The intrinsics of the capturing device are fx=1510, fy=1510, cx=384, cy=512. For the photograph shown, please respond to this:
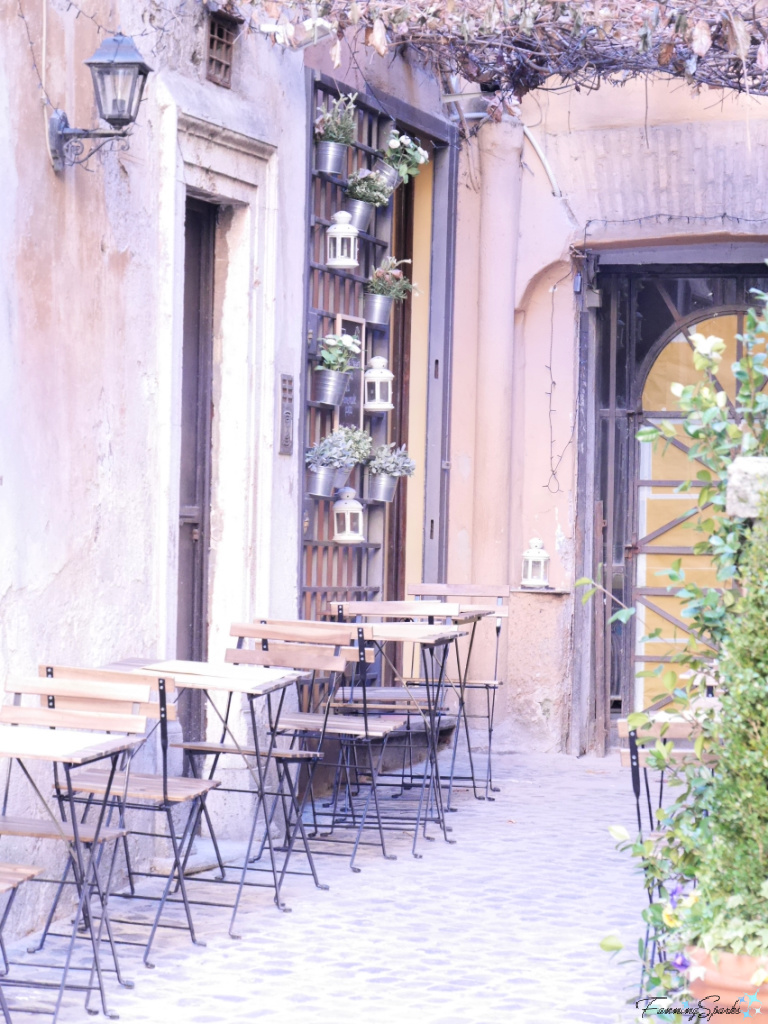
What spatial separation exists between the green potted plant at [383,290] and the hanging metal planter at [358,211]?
287mm

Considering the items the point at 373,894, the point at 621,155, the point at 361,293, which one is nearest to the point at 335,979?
the point at 373,894

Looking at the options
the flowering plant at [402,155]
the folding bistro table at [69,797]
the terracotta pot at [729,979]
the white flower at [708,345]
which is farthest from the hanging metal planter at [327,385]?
the terracotta pot at [729,979]

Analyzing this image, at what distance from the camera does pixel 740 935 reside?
3.38 meters

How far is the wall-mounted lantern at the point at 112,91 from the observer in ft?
18.3

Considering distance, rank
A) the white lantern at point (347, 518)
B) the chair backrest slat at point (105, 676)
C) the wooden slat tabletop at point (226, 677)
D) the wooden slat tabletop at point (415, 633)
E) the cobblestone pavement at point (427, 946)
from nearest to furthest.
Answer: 1. the cobblestone pavement at point (427, 946)
2. the chair backrest slat at point (105, 676)
3. the wooden slat tabletop at point (226, 677)
4. the wooden slat tabletop at point (415, 633)
5. the white lantern at point (347, 518)

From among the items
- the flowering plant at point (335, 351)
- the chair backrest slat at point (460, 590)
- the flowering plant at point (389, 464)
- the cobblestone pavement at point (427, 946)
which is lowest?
the cobblestone pavement at point (427, 946)

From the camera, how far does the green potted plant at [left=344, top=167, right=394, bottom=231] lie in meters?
8.43

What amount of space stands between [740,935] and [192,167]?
15.0 ft

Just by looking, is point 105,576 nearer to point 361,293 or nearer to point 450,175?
point 361,293

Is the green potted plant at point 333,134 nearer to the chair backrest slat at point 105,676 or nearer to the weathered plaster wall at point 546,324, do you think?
the weathered plaster wall at point 546,324

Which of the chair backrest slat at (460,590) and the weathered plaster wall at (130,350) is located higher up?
the weathered plaster wall at (130,350)

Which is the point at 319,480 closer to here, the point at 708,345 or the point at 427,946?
the point at 427,946

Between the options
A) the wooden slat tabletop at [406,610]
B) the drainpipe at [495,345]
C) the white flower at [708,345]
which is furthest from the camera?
the drainpipe at [495,345]

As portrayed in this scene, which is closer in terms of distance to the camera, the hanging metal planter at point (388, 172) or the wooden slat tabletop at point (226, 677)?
the wooden slat tabletop at point (226, 677)
